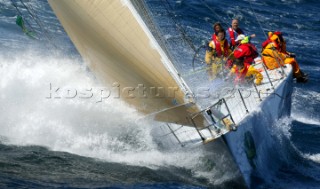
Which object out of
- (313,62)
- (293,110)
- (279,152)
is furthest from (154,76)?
(313,62)

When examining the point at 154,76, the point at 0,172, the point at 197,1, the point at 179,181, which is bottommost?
the point at 179,181

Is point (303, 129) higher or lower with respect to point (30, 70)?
lower

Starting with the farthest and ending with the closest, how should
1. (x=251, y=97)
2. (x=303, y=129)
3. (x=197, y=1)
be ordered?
(x=197, y=1), (x=303, y=129), (x=251, y=97)

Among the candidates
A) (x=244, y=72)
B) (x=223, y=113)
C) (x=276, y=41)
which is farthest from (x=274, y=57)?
(x=223, y=113)

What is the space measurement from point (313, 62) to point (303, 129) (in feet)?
19.6

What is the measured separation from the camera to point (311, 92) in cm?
1673

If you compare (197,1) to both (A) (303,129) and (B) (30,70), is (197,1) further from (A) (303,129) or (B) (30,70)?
(B) (30,70)

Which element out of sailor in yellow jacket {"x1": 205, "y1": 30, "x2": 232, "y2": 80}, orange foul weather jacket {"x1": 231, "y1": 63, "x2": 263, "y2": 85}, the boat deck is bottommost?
the boat deck

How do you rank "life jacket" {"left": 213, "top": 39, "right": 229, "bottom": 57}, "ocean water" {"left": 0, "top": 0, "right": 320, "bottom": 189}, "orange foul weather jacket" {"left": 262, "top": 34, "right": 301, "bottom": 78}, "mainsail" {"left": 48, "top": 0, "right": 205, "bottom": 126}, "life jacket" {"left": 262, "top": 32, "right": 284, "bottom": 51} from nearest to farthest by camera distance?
"mainsail" {"left": 48, "top": 0, "right": 205, "bottom": 126} → "ocean water" {"left": 0, "top": 0, "right": 320, "bottom": 189} → "life jacket" {"left": 213, "top": 39, "right": 229, "bottom": 57} → "orange foul weather jacket" {"left": 262, "top": 34, "right": 301, "bottom": 78} → "life jacket" {"left": 262, "top": 32, "right": 284, "bottom": 51}

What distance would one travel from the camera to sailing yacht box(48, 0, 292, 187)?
28.2ft

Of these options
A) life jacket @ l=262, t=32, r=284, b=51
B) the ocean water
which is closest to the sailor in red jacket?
life jacket @ l=262, t=32, r=284, b=51

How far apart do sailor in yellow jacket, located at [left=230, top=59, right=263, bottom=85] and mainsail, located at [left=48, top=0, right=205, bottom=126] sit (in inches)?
112

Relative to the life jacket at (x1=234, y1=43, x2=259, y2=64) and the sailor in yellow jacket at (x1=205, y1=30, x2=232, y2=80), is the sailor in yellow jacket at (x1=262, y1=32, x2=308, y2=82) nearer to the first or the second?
the life jacket at (x1=234, y1=43, x2=259, y2=64)

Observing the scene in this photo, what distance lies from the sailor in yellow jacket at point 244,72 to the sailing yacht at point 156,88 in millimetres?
1105
